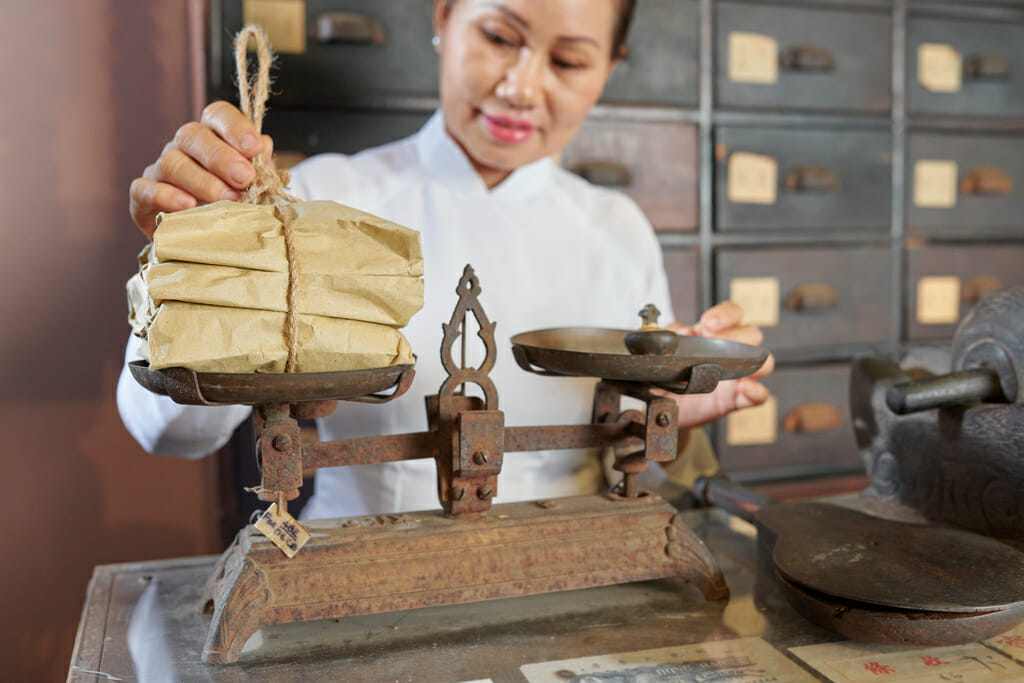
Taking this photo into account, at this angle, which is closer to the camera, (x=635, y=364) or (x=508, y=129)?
(x=635, y=364)

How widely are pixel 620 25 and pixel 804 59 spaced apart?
3.10 ft

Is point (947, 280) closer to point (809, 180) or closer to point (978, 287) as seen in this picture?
point (978, 287)

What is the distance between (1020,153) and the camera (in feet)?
8.60

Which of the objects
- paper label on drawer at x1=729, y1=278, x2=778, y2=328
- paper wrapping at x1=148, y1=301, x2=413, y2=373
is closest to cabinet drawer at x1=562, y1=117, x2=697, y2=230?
paper label on drawer at x1=729, y1=278, x2=778, y2=328

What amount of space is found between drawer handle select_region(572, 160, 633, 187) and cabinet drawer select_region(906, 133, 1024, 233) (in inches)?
38.4

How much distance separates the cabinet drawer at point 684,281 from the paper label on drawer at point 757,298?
0.11 m

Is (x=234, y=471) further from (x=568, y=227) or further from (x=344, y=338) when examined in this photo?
(x=344, y=338)

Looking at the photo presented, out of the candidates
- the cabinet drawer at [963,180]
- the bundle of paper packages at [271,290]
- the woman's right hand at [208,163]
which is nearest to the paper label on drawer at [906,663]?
the bundle of paper packages at [271,290]

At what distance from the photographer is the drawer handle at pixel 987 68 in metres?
2.52

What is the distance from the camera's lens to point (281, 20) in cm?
191

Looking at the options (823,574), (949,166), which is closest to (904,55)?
(949,166)

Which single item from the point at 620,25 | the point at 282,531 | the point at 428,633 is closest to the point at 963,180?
the point at 620,25

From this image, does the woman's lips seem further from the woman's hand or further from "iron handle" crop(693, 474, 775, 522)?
"iron handle" crop(693, 474, 775, 522)

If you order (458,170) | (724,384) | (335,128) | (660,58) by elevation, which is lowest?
(724,384)
